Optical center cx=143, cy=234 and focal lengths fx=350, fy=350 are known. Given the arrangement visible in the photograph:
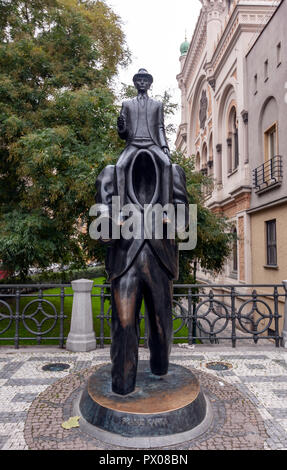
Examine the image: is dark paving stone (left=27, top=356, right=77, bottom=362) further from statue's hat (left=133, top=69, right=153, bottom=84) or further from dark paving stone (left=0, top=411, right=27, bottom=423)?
statue's hat (left=133, top=69, right=153, bottom=84)

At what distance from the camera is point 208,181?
41.1 ft

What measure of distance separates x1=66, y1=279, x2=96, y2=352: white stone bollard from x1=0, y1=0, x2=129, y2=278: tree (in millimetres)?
2250

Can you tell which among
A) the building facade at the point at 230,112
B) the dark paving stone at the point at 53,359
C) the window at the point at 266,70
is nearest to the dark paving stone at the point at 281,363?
the dark paving stone at the point at 53,359

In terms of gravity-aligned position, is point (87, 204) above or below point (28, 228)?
above

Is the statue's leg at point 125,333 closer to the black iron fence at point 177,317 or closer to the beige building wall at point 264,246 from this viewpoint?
the black iron fence at point 177,317

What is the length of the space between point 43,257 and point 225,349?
509cm

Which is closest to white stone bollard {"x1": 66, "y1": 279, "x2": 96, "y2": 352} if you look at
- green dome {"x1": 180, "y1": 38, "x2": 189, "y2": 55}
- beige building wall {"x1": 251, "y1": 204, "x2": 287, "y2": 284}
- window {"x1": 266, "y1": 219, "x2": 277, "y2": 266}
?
beige building wall {"x1": 251, "y1": 204, "x2": 287, "y2": 284}

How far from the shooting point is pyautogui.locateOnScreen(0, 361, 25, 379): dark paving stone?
220 inches

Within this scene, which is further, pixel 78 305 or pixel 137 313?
pixel 78 305

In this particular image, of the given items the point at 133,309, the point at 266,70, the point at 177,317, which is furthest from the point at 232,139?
the point at 133,309

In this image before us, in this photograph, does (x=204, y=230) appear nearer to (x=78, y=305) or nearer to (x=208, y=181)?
(x=208, y=181)

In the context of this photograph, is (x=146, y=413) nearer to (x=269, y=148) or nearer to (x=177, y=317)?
(x=177, y=317)

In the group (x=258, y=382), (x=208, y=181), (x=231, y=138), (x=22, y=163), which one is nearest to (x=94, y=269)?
(x=231, y=138)

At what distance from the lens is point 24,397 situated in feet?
15.4
